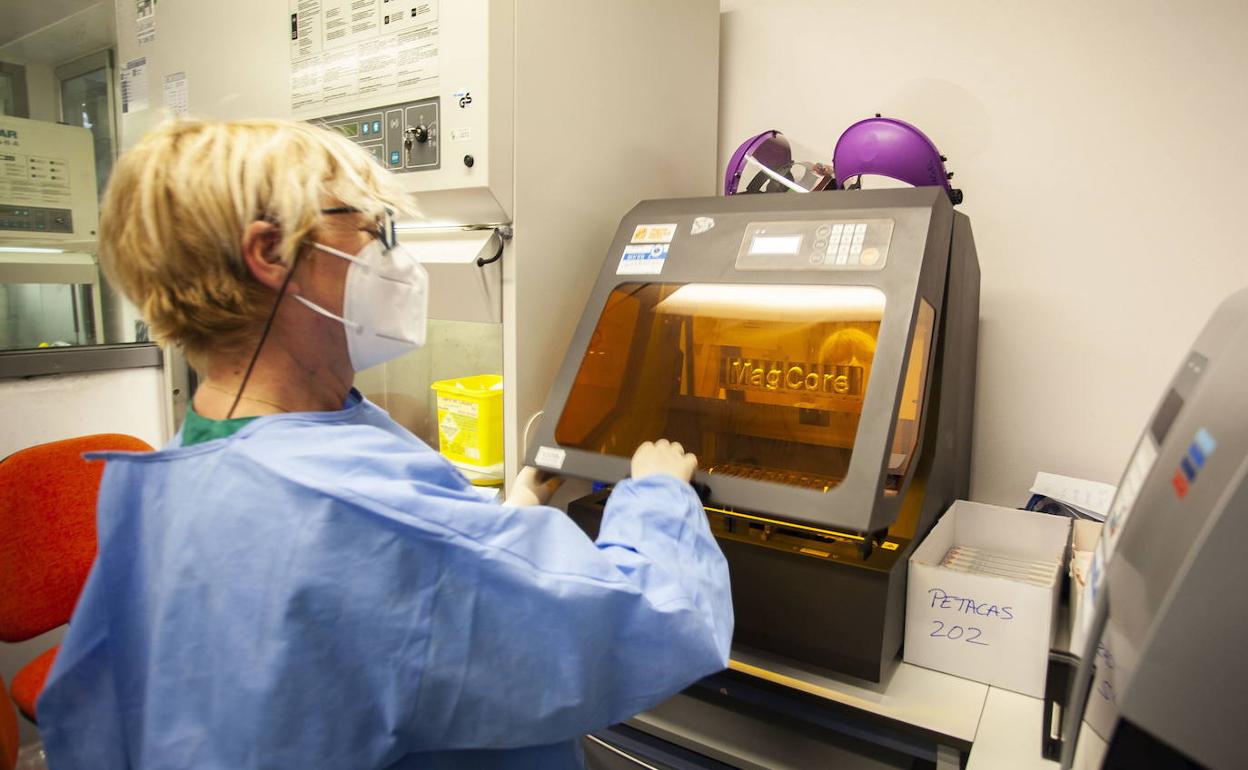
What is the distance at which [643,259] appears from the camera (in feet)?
4.17

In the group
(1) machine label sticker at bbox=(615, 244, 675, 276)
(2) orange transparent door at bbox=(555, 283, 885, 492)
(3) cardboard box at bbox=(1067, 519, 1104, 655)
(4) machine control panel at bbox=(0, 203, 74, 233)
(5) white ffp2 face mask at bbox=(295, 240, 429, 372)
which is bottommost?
(3) cardboard box at bbox=(1067, 519, 1104, 655)

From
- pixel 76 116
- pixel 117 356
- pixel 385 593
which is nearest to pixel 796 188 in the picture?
pixel 385 593

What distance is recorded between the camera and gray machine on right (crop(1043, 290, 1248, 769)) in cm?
43

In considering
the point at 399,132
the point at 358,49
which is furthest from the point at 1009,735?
the point at 358,49

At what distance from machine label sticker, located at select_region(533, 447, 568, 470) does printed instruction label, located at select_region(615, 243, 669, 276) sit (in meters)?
0.33

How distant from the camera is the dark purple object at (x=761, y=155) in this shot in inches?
58.7

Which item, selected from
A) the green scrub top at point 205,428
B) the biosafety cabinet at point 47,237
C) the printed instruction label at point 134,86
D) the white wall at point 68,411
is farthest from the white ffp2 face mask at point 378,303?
the biosafety cabinet at point 47,237

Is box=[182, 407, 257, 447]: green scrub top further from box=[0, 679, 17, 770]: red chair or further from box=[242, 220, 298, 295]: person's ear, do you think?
box=[0, 679, 17, 770]: red chair

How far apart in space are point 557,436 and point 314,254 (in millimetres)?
536

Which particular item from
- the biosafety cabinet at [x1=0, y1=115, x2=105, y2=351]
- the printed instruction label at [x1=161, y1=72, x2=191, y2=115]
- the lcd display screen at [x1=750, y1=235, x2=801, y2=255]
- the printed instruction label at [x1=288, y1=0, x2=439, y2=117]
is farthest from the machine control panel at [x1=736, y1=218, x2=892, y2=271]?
the biosafety cabinet at [x1=0, y1=115, x2=105, y2=351]

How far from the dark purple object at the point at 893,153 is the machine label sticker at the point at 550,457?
755 mm

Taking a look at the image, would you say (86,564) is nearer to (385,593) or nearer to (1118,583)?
(385,593)

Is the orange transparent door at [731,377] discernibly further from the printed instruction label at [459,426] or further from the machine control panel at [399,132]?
the machine control panel at [399,132]

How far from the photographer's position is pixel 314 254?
2.56 feet
